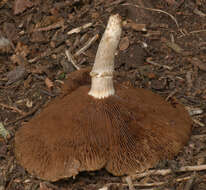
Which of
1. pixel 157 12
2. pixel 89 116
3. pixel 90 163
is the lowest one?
pixel 90 163

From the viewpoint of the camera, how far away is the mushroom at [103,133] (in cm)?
252

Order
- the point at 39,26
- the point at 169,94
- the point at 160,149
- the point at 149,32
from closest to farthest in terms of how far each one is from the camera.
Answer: the point at 160,149 → the point at 169,94 → the point at 149,32 → the point at 39,26

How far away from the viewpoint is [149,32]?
4297mm

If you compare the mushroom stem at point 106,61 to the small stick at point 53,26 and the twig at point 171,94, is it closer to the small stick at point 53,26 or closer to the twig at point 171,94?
the twig at point 171,94

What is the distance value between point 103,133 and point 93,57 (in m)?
1.76

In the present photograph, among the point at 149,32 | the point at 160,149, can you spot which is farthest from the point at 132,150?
the point at 149,32

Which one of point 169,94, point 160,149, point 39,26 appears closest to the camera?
point 160,149

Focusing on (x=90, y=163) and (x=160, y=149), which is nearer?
(x=90, y=163)

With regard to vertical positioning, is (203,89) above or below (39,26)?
below

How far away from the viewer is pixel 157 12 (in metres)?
4.52

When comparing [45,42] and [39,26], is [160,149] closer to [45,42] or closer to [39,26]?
[45,42]

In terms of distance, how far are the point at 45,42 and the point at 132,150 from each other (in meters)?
2.50

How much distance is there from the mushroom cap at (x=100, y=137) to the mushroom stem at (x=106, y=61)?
84 millimetres

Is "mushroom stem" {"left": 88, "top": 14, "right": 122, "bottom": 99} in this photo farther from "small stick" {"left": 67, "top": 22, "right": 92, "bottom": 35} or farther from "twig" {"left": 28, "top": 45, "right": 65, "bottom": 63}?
"small stick" {"left": 67, "top": 22, "right": 92, "bottom": 35}
